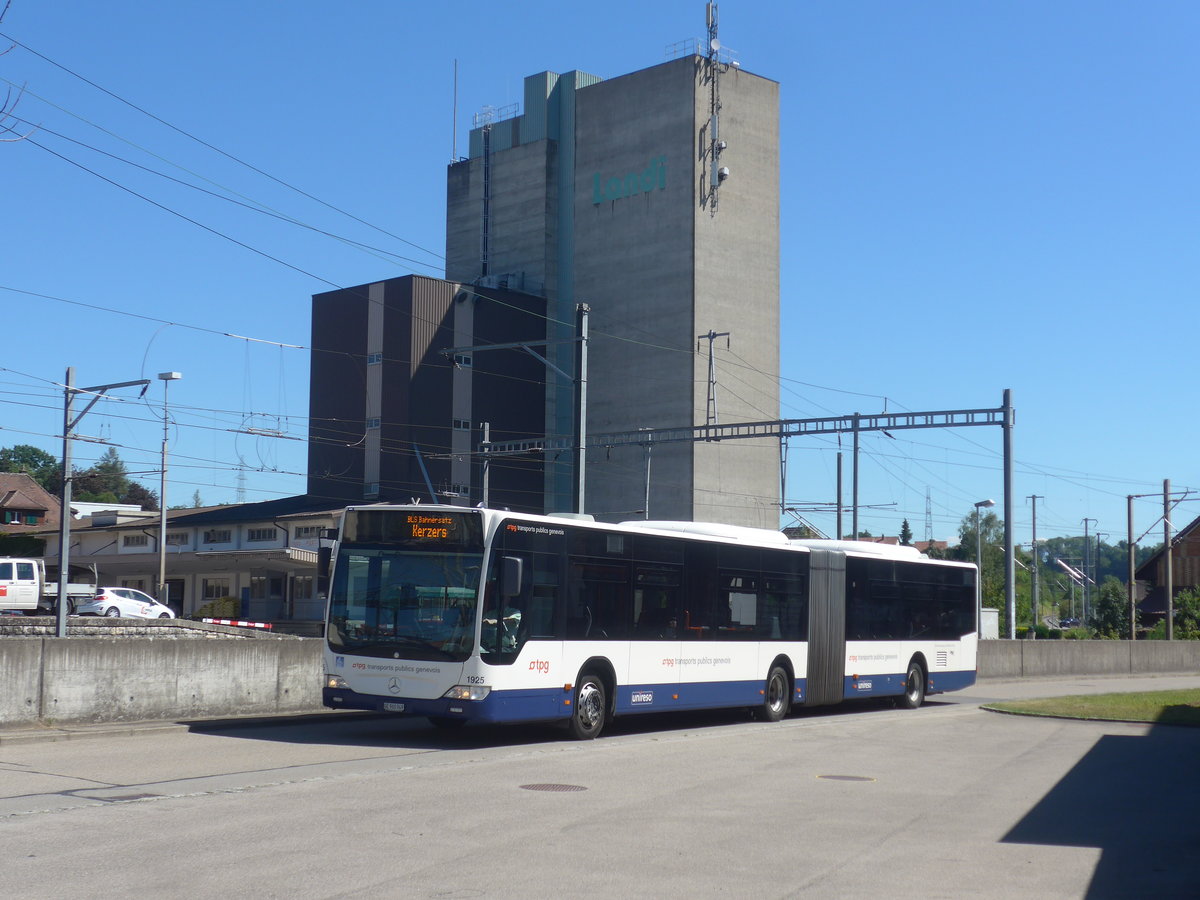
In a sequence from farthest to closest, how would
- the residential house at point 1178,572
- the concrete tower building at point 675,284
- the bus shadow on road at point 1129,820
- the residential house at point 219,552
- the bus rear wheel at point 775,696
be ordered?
1. the residential house at point 1178,572
2. the concrete tower building at point 675,284
3. the residential house at point 219,552
4. the bus rear wheel at point 775,696
5. the bus shadow on road at point 1129,820

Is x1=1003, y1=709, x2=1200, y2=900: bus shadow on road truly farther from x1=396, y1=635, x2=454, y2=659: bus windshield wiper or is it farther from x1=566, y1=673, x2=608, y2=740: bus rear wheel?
x1=396, y1=635, x2=454, y2=659: bus windshield wiper

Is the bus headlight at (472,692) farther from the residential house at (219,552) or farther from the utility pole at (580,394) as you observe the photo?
the residential house at (219,552)

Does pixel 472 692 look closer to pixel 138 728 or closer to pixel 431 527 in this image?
pixel 431 527

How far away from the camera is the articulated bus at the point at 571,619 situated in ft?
56.6

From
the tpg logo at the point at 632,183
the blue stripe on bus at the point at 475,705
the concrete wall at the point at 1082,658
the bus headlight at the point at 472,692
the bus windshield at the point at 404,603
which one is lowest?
the concrete wall at the point at 1082,658

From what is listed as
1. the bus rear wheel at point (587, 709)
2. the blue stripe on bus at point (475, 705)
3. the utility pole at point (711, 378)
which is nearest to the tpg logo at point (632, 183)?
the utility pole at point (711, 378)

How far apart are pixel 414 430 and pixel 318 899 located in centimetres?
6458

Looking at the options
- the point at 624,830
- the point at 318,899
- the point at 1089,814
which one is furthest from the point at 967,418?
the point at 318,899

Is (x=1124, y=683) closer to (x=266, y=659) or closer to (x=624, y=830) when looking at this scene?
(x=266, y=659)

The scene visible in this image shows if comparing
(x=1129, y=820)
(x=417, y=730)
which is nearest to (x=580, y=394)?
(x=417, y=730)

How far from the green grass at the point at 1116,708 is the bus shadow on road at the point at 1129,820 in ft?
19.8

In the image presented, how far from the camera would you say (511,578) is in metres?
17.2

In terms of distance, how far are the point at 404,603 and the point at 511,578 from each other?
4.95ft

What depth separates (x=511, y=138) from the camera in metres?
87.7
